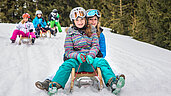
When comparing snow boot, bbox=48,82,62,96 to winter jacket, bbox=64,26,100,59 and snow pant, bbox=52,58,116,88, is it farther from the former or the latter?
winter jacket, bbox=64,26,100,59

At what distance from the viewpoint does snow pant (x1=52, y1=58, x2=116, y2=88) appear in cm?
283

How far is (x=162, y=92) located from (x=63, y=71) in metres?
1.53

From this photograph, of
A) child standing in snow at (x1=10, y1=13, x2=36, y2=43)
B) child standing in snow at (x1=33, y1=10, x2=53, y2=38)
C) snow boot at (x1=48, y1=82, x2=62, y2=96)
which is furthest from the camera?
child standing in snow at (x1=33, y1=10, x2=53, y2=38)

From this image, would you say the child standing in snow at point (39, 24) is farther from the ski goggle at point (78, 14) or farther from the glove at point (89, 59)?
the glove at point (89, 59)

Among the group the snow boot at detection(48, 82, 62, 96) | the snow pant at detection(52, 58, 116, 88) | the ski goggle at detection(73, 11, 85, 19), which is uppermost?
the ski goggle at detection(73, 11, 85, 19)

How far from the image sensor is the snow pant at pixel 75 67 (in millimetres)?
2832

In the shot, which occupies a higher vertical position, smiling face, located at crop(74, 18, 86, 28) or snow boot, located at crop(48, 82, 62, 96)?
smiling face, located at crop(74, 18, 86, 28)

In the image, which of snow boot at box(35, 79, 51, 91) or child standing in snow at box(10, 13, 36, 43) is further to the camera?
child standing in snow at box(10, 13, 36, 43)

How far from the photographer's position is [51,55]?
589 cm

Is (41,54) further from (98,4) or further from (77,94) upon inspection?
(98,4)

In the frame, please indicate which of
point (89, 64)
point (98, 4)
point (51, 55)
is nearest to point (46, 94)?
point (89, 64)

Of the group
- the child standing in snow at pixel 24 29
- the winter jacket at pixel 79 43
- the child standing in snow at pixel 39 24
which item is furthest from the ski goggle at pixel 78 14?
the child standing in snow at pixel 39 24

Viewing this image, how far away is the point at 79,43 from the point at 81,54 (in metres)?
0.28

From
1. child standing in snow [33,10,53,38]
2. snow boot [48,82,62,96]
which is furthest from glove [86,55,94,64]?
child standing in snow [33,10,53,38]
